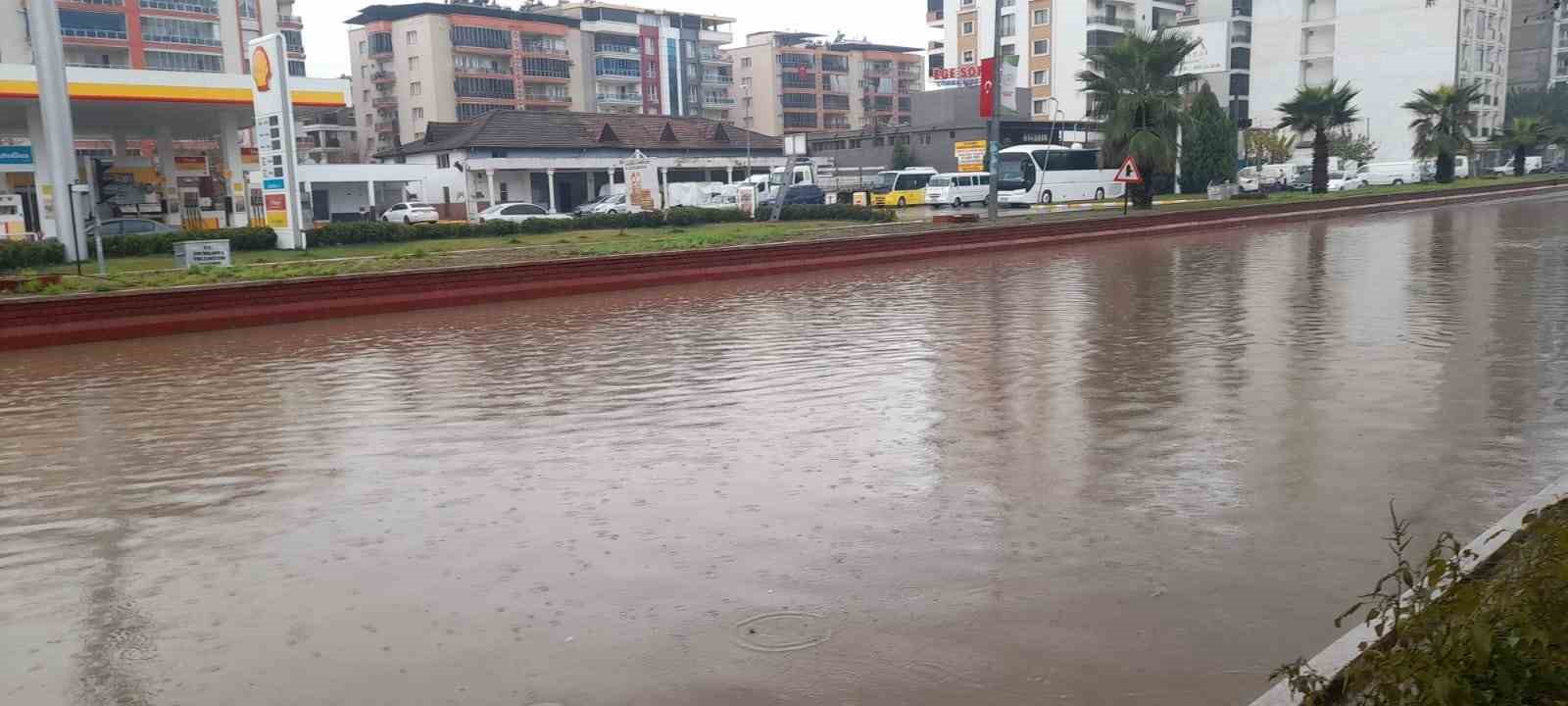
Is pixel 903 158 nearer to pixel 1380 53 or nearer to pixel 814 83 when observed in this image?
pixel 1380 53

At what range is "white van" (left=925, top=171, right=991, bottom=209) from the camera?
1982 inches

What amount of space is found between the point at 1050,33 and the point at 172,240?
237 ft

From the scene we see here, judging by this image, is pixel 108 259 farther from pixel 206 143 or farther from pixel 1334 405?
pixel 206 143

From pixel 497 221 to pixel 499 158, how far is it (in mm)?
25815

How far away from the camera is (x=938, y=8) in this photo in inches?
4227

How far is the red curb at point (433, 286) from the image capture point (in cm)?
1566

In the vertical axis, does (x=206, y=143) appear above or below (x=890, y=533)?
above

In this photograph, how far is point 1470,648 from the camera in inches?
107

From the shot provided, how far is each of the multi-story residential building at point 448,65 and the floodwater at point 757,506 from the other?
80376 mm

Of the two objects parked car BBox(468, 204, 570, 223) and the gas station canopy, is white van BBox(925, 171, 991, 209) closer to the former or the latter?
parked car BBox(468, 204, 570, 223)

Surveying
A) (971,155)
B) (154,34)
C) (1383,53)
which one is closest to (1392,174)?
(1383,53)

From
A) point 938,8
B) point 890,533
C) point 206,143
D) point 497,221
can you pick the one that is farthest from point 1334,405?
point 938,8

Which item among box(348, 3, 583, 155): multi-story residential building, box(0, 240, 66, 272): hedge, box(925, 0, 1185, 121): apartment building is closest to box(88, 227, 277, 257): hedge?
box(0, 240, 66, 272): hedge

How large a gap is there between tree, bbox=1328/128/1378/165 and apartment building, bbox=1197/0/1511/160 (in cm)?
343
